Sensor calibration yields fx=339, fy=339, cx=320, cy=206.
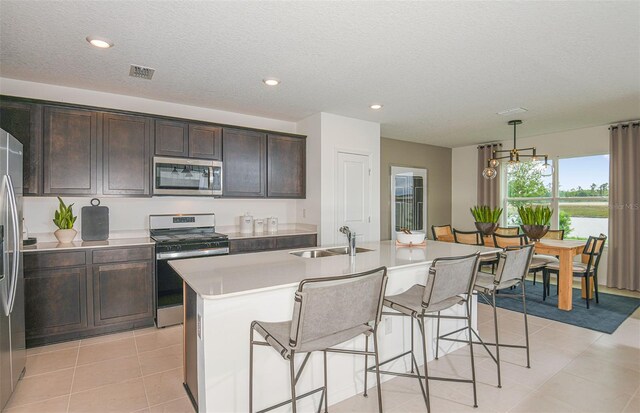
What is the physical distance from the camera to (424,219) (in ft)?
23.3

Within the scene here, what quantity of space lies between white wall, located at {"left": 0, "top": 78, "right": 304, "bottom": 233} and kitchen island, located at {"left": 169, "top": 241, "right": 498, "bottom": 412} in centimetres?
209

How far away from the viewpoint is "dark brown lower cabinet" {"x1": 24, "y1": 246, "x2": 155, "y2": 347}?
3.09 metres

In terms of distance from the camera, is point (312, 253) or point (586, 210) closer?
point (312, 253)

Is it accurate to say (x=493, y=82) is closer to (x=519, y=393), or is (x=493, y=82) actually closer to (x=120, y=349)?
(x=519, y=393)

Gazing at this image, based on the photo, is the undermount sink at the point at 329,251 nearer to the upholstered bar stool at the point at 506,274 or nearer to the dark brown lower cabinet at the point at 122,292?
the upholstered bar stool at the point at 506,274

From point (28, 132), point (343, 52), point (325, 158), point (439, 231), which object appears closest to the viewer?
point (343, 52)

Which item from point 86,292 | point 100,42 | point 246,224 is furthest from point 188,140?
point 86,292

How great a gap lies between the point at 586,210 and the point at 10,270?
7.52 m

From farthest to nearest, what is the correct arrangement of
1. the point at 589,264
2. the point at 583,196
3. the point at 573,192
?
the point at 573,192
the point at 583,196
the point at 589,264

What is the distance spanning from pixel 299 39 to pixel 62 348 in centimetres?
347

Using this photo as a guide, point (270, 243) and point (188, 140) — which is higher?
point (188, 140)

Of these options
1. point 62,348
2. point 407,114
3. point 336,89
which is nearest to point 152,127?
point 336,89

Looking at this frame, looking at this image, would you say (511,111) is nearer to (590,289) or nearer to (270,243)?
(590,289)

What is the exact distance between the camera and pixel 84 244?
3402mm
